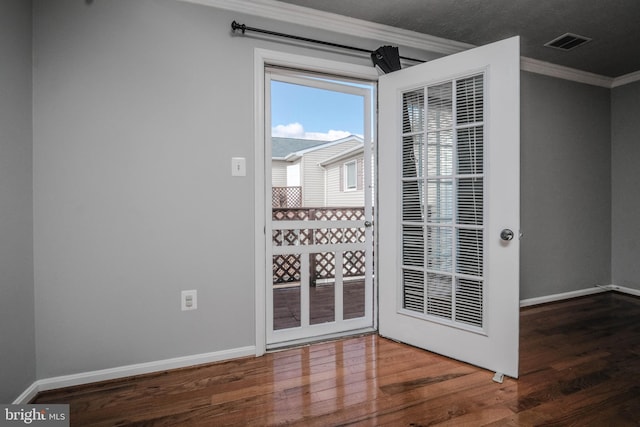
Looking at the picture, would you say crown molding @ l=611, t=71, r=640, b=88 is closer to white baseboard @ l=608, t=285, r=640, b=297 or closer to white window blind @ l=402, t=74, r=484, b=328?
white baseboard @ l=608, t=285, r=640, b=297

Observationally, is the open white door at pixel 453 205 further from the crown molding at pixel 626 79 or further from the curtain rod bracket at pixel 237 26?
the crown molding at pixel 626 79

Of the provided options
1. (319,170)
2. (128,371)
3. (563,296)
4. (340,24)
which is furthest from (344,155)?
(563,296)

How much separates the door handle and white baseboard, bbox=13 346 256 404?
1728 mm

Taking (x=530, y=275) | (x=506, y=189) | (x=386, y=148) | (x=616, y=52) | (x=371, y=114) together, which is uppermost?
(x=616, y=52)

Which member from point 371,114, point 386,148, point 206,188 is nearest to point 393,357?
point 386,148

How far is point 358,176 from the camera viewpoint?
3020mm

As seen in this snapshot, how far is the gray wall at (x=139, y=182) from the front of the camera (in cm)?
175

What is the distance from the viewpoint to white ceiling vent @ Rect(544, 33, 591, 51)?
8.71 ft

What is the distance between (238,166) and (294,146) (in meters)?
0.55

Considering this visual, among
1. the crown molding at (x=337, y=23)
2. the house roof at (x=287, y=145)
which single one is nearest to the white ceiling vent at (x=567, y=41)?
the crown molding at (x=337, y=23)

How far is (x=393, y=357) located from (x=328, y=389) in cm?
57

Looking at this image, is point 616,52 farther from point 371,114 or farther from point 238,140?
point 238,140

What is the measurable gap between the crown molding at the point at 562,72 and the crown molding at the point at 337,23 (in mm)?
861

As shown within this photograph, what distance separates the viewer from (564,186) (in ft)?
11.0
